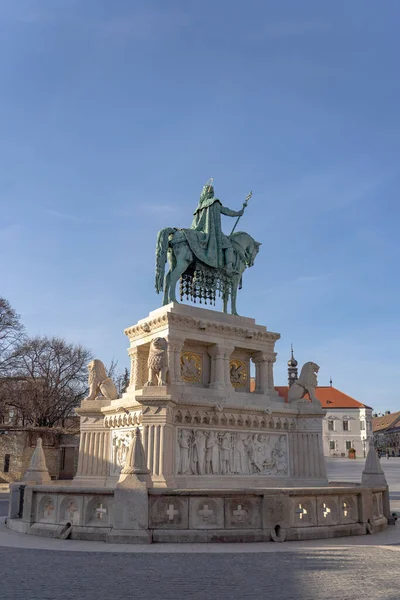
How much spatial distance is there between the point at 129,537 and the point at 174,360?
7837 millimetres

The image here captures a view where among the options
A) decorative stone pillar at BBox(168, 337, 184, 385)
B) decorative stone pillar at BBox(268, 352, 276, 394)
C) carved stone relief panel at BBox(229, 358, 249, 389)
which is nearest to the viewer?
decorative stone pillar at BBox(168, 337, 184, 385)

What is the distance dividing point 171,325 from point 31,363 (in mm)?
31551

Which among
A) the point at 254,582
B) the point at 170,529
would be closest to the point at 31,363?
the point at 170,529

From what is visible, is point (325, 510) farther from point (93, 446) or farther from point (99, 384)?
point (99, 384)

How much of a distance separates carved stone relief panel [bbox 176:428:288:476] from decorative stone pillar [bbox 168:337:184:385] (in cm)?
184

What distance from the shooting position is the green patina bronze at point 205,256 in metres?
20.5

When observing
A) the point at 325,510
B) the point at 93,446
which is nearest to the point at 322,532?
the point at 325,510

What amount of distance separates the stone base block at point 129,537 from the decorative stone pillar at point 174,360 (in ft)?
23.5

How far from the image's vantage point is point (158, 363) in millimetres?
16453

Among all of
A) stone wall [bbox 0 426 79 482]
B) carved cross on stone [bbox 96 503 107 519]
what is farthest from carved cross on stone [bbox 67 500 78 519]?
stone wall [bbox 0 426 79 482]

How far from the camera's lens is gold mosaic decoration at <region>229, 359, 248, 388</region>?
2056 centimetres

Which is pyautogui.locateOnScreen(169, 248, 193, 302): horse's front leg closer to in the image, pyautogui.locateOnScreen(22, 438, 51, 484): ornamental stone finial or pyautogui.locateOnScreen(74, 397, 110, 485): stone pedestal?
pyautogui.locateOnScreen(74, 397, 110, 485): stone pedestal

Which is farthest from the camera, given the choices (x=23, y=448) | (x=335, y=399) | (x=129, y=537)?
(x=335, y=399)

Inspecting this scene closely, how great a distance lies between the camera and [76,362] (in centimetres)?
4809
